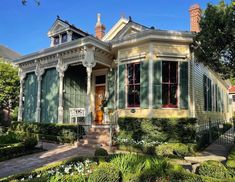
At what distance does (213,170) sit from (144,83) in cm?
697

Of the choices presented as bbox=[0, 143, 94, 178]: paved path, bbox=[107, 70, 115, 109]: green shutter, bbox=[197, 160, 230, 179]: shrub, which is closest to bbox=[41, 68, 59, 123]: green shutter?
bbox=[107, 70, 115, 109]: green shutter

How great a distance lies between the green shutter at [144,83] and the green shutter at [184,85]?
170 cm

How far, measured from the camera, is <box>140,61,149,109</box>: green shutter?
11.0m

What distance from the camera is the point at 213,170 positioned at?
4.46 meters

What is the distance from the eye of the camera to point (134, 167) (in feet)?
16.5

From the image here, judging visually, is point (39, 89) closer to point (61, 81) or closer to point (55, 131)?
point (61, 81)

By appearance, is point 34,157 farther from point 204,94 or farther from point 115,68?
point 204,94

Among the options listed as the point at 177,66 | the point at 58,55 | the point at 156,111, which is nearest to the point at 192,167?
the point at 156,111

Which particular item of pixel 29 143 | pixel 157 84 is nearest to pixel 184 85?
pixel 157 84

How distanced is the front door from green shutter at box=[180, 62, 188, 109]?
19.4 feet

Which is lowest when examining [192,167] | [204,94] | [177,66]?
[192,167]

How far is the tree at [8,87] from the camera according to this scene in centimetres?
2195

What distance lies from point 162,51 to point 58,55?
22.4ft

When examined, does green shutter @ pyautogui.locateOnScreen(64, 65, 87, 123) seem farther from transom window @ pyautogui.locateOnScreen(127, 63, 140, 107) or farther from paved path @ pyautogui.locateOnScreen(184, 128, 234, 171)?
paved path @ pyautogui.locateOnScreen(184, 128, 234, 171)
